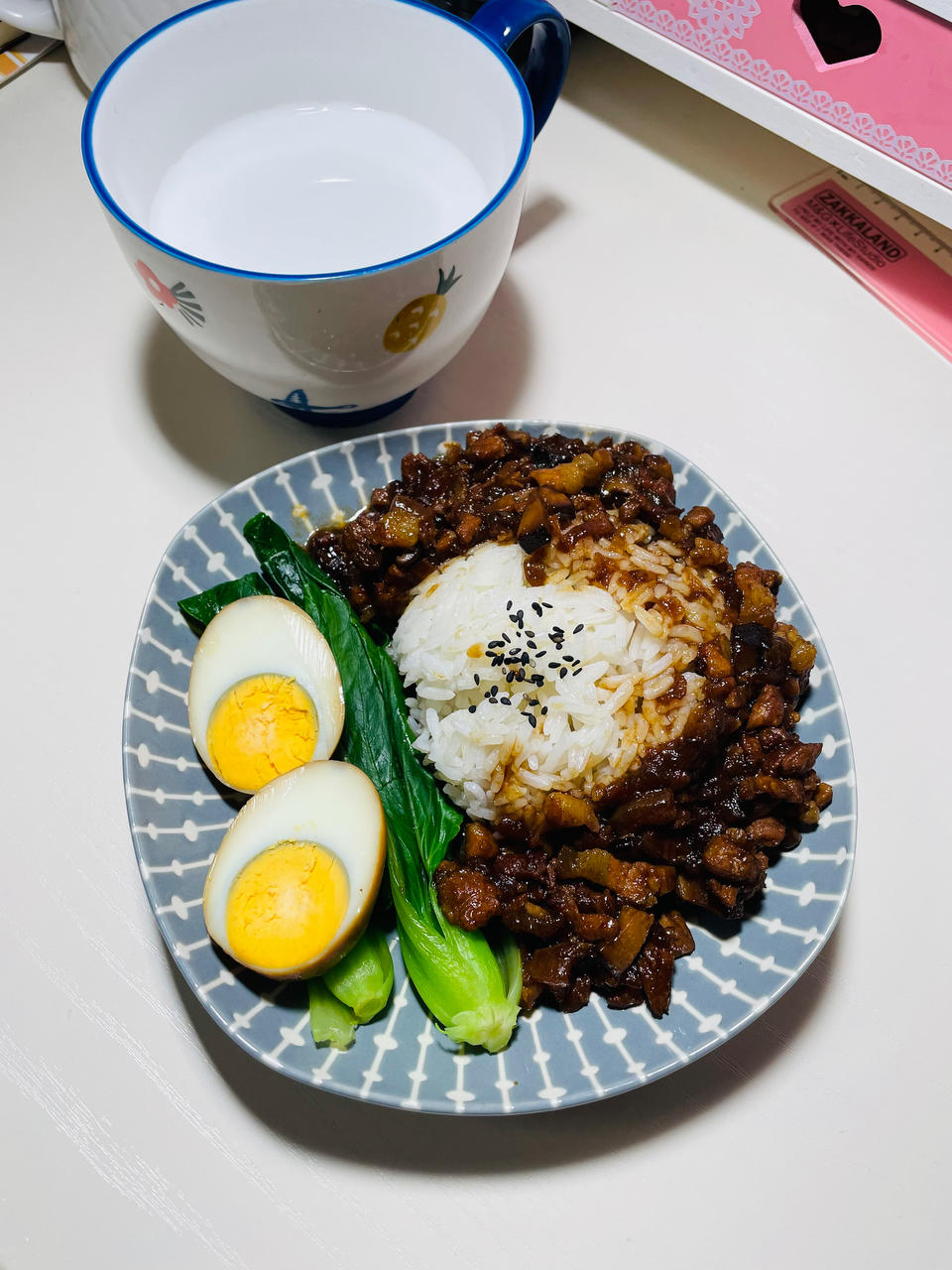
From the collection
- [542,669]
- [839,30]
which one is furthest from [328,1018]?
[839,30]

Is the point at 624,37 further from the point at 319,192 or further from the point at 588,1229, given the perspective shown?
the point at 588,1229

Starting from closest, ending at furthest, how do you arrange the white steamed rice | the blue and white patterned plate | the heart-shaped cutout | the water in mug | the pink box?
the blue and white patterned plate, the white steamed rice, the water in mug, the pink box, the heart-shaped cutout

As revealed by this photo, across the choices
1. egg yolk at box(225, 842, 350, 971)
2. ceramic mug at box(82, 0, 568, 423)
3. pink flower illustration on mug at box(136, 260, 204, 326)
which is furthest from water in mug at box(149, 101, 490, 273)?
egg yolk at box(225, 842, 350, 971)

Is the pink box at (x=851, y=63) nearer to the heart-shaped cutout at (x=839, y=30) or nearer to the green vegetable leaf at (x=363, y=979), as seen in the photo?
the heart-shaped cutout at (x=839, y=30)

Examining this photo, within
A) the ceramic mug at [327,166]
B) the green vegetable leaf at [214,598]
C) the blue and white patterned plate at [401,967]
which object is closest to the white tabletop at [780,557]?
the blue and white patterned plate at [401,967]

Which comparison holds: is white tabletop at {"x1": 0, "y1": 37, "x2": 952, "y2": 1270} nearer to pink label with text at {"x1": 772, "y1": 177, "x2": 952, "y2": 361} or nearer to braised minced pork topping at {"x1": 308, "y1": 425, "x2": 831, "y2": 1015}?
pink label with text at {"x1": 772, "y1": 177, "x2": 952, "y2": 361}

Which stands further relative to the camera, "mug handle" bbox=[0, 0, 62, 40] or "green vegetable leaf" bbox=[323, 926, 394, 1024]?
"mug handle" bbox=[0, 0, 62, 40]

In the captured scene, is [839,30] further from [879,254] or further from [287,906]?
[287,906]
